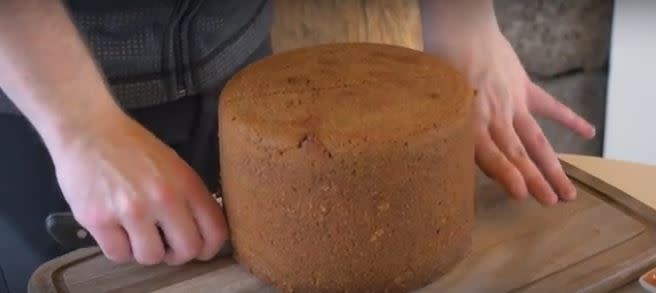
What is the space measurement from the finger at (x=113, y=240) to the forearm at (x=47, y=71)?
2.6 inches

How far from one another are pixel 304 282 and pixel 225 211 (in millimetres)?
82

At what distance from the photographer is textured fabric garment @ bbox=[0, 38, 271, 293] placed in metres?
0.90

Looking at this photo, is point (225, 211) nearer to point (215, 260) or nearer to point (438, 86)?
point (215, 260)

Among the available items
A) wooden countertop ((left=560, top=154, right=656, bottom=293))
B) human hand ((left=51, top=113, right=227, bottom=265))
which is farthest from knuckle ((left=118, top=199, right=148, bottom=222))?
wooden countertop ((left=560, top=154, right=656, bottom=293))

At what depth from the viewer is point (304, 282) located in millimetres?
732

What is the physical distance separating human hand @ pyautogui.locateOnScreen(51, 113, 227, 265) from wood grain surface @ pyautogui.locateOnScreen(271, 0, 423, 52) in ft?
1.82

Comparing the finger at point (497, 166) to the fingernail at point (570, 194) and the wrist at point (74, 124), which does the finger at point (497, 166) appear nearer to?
the fingernail at point (570, 194)

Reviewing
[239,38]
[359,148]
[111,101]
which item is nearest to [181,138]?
[239,38]

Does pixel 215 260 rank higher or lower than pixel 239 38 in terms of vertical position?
lower

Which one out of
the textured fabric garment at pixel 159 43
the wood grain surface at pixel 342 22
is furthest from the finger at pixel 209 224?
the wood grain surface at pixel 342 22

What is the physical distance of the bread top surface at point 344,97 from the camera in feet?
2.22

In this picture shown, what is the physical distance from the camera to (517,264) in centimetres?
76

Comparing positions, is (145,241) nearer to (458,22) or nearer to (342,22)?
(458,22)

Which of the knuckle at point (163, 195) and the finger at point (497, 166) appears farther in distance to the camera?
the finger at point (497, 166)
